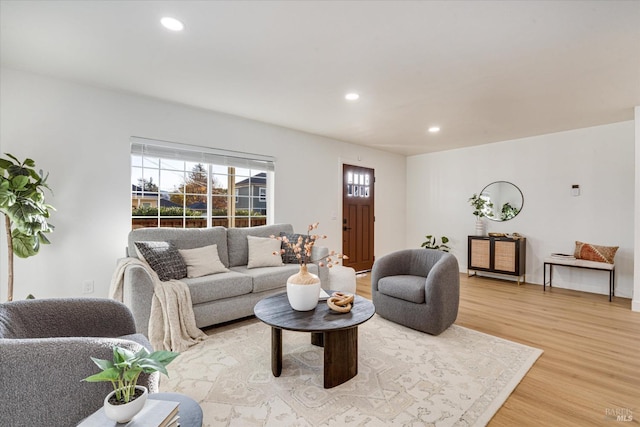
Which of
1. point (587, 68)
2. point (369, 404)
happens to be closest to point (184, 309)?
point (369, 404)

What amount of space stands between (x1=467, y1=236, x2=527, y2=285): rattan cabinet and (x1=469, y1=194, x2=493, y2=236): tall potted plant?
285 millimetres

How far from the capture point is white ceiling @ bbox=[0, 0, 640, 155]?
1.86 metres

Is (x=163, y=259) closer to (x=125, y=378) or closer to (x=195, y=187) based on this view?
(x=195, y=187)

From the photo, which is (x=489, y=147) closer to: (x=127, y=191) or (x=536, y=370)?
(x=536, y=370)

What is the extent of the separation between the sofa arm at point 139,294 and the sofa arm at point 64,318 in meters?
0.81

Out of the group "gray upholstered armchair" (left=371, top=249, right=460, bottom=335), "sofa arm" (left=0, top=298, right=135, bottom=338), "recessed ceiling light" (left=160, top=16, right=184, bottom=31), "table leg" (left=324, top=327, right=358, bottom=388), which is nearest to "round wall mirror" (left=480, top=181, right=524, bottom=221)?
"gray upholstered armchair" (left=371, top=249, right=460, bottom=335)

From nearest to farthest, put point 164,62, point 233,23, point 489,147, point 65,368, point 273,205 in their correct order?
point 65,368, point 233,23, point 164,62, point 273,205, point 489,147

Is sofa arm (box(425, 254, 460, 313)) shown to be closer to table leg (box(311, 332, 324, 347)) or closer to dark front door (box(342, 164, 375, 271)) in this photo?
→ table leg (box(311, 332, 324, 347))

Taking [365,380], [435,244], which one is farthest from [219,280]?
[435,244]

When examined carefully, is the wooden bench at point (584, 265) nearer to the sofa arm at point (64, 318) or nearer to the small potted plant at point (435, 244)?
the small potted plant at point (435, 244)

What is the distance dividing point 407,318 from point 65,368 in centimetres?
266

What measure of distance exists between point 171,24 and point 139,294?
2.07m

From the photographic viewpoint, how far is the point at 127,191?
3.29m

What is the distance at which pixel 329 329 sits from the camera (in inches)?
74.5
